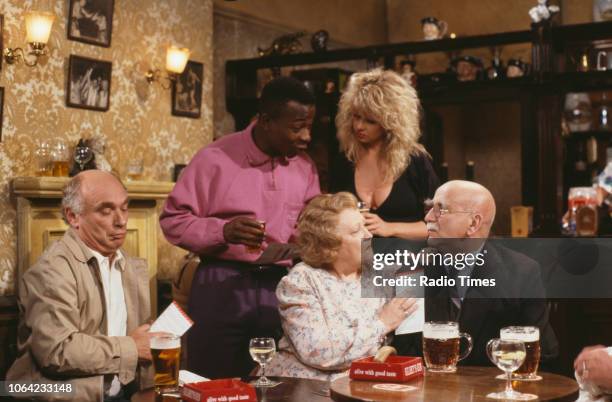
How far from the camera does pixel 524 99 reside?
18.9 feet

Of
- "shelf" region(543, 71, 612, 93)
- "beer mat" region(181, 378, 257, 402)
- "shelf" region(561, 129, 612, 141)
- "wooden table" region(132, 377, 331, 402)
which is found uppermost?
"shelf" region(543, 71, 612, 93)

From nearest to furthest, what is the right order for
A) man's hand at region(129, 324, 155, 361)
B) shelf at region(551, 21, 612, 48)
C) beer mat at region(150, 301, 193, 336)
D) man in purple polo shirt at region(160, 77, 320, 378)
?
beer mat at region(150, 301, 193, 336) < man's hand at region(129, 324, 155, 361) < man in purple polo shirt at region(160, 77, 320, 378) < shelf at region(551, 21, 612, 48)

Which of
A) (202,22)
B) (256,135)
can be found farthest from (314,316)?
(202,22)

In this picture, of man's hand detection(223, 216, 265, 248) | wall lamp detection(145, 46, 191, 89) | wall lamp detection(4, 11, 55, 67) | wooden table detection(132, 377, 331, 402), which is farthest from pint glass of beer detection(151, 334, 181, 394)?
wall lamp detection(145, 46, 191, 89)

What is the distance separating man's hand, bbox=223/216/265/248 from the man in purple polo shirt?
119 millimetres

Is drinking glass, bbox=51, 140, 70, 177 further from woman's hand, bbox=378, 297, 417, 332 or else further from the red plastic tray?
the red plastic tray

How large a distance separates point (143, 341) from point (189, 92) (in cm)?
349

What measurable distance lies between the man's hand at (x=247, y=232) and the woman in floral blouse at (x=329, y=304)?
145 mm

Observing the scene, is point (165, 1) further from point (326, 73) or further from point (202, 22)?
point (326, 73)

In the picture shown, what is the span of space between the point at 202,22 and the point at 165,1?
0.41m

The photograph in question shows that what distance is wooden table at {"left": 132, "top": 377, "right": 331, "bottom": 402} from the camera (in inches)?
87.7

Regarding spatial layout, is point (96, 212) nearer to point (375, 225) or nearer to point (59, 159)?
point (375, 225)

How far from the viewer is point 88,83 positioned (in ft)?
17.3

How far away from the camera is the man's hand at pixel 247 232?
2.96m
